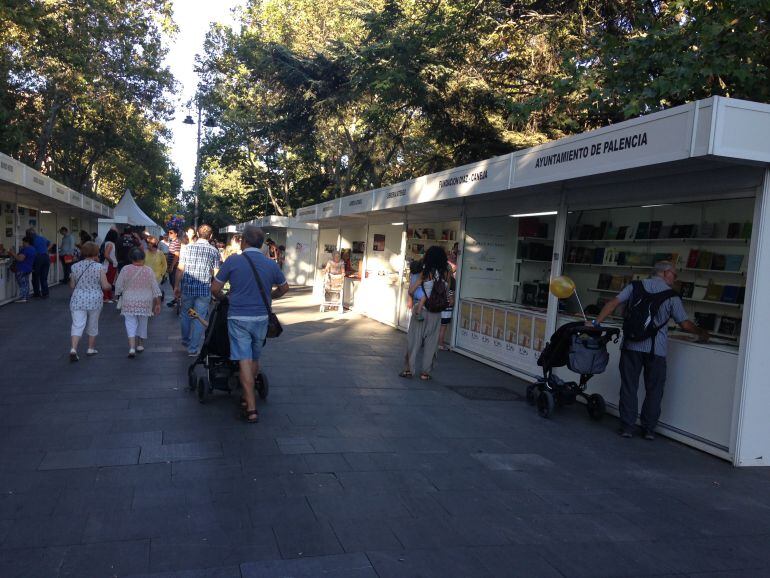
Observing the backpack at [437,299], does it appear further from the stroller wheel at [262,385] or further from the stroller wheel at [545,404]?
the stroller wheel at [262,385]

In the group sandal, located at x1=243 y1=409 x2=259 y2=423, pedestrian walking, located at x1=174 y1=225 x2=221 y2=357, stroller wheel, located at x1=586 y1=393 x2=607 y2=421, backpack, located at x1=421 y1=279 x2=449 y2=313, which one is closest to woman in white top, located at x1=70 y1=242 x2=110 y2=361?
pedestrian walking, located at x1=174 y1=225 x2=221 y2=357

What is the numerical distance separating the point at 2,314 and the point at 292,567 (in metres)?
11.8

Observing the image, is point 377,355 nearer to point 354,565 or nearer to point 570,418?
point 570,418

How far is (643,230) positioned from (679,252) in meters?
0.57

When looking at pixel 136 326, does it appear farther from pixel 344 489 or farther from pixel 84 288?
pixel 344 489

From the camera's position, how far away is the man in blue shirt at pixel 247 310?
6035 mm

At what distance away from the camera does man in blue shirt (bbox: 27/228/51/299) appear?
15.6 m

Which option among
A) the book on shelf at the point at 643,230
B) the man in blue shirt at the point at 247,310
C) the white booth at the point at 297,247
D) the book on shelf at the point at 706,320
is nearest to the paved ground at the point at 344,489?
the man in blue shirt at the point at 247,310

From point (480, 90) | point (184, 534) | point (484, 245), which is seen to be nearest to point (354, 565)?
point (184, 534)

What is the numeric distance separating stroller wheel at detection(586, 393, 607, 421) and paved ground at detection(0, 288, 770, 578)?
0.57ft

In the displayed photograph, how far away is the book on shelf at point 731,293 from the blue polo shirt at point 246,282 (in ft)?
16.8

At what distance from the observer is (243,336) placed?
239 inches

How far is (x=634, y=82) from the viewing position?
34.5 ft

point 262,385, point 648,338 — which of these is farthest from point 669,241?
point 262,385
